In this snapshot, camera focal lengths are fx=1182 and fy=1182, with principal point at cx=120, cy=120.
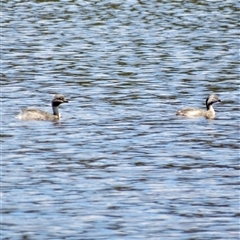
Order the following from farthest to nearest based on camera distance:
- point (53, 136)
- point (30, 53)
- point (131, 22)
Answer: point (131, 22), point (30, 53), point (53, 136)

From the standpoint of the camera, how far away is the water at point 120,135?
20.5 meters

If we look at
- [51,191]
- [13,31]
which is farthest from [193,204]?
[13,31]

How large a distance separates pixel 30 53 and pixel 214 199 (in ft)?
78.6

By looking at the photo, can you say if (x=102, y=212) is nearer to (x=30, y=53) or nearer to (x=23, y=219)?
(x=23, y=219)

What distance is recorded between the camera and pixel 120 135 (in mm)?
28453

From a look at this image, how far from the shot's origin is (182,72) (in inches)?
1558

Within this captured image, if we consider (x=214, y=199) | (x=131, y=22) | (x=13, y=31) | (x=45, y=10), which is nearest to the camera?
(x=214, y=199)

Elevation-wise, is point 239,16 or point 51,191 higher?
point 51,191

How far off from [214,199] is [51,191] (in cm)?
310

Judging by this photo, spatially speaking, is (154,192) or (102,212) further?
(154,192)

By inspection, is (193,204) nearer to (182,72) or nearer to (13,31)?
(182,72)

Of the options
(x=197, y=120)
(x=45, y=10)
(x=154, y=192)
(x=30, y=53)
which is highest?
(x=154, y=192)

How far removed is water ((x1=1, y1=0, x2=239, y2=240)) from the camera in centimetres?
2052

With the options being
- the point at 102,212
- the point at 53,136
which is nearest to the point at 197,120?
the point at 53,136
